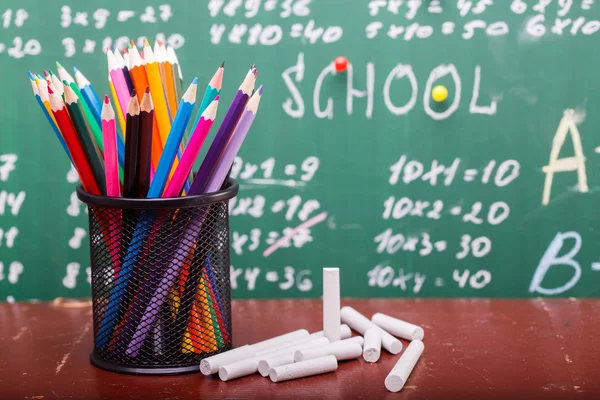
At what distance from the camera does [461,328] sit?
3.06ft

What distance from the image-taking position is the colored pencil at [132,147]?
0.72 metres

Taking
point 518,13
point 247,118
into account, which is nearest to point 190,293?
point 247,118

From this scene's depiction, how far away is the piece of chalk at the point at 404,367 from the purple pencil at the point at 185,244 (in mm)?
225

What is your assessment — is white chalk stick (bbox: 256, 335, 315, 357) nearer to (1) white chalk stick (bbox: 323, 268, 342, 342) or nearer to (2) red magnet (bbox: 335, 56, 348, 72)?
(1) white chalk stick (bbox: 323, 268, 342, 342)

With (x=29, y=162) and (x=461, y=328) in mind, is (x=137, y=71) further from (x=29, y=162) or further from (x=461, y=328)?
(x=461, y=328)

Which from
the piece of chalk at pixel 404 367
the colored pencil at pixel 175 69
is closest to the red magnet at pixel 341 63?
the colored pencil at pixel 175 69

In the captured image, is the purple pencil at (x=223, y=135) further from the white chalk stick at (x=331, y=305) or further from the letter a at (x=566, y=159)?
the letter a at (x=566, y=159)

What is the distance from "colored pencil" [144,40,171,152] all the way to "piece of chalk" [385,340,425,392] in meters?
0.31

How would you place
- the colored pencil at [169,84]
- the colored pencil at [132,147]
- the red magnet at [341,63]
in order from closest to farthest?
the colored pencil at [132,147] → the colored pencil at [169,84] → the red magnet at [341,63]

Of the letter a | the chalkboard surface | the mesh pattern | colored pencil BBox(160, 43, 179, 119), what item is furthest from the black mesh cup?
the letter a

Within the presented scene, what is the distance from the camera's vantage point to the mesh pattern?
0.77 m

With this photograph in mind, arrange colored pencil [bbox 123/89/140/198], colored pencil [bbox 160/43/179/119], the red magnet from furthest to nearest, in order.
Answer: the red magnet, colored pencil [bbox 160/43/179/119], colored pencil [bbox 123/89/140/198]

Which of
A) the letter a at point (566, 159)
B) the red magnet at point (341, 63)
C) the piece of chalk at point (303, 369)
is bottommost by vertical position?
the piece of chalk at point (303, 369)

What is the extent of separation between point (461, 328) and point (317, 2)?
17.8 inches
